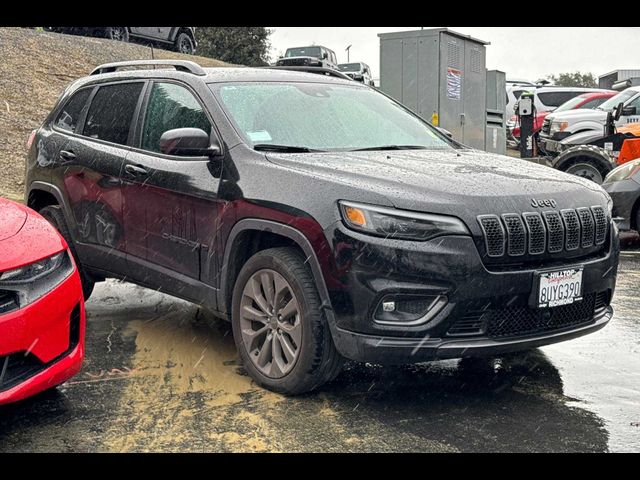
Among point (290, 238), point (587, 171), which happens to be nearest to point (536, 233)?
point (290, 238)

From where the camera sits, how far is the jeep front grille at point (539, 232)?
13.0 feet

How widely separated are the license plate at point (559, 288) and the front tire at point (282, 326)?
1.03 m

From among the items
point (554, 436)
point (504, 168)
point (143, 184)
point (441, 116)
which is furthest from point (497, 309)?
point (441, 116)

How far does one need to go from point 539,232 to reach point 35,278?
2327 mm

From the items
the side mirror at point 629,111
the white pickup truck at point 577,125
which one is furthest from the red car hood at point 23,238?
the white pickup truck at point 577,125

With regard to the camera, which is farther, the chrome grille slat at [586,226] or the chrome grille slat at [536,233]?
the chrome grille slat at [586,226]

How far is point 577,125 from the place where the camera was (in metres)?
17.4

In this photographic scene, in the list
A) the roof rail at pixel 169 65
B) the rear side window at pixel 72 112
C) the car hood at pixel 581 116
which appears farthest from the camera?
the car hood at pixel 581 116

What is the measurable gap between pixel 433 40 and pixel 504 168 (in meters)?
10.0

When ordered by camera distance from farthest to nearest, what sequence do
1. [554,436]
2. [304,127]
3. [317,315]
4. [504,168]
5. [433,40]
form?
[433,40] → [304,127] → [504,168] → [317,315] → [554,436]

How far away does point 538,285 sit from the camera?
4.04m

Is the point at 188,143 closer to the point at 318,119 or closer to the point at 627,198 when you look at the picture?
the point at 318,119

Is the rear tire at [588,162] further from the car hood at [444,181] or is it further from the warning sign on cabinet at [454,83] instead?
the car hood at [444,181]

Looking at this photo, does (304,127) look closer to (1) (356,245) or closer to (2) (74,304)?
(1) (356,245)
